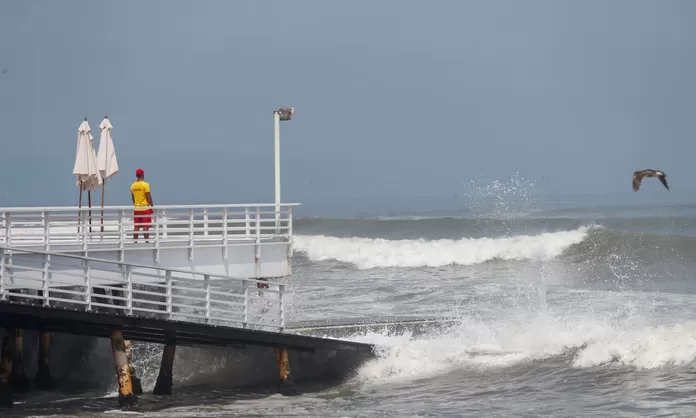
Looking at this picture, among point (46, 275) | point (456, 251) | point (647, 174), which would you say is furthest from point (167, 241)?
point (456, 251)

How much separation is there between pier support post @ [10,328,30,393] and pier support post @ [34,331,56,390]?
256 millimetres

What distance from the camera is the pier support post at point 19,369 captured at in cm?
2062

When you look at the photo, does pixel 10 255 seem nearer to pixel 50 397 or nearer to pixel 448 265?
pixel 50 397

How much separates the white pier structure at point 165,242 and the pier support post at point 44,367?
2315 millimetres

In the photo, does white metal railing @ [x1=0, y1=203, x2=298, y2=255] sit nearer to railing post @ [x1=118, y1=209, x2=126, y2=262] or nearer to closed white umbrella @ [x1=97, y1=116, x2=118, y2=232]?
railing post @ [x1=118, y1=209, x2=126, y2=262]

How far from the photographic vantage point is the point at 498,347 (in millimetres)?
23172

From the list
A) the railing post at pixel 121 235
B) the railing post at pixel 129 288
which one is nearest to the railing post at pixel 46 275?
the railing post at pixel 129 288

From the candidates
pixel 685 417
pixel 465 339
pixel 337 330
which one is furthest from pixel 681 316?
pixel 685 417

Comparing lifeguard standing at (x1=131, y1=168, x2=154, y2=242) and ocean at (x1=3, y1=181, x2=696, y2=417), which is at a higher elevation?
lifeguard standing at (x1=131, y1=168, x2=154, y2=242)

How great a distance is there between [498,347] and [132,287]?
8.27 meters

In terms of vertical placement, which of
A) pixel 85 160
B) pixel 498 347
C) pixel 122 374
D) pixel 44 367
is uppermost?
pixel 85 160

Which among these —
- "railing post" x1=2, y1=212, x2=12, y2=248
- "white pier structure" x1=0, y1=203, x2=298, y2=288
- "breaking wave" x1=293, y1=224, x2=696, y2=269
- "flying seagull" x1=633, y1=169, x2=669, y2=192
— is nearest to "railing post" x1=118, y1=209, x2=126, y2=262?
"white pier structure" x1=0, y1=203, x2=298, y2=288

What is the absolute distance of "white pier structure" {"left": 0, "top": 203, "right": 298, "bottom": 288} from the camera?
18984mm

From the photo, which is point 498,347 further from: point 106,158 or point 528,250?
point 528,250
